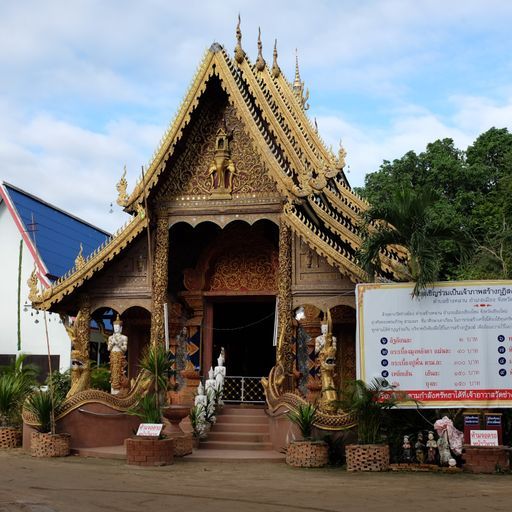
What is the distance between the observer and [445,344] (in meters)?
11.5

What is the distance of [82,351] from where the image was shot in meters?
14.8

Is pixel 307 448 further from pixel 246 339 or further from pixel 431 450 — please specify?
pixel 246 339

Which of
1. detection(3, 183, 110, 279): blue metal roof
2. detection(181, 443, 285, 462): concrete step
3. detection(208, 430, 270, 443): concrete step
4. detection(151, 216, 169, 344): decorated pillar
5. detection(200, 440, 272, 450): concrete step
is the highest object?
A: detection(3, 183, 110, 279): blue metal roof

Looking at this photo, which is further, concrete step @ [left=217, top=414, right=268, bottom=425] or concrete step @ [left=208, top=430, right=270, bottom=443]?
concrete step @ [left=217, top=414, right=268, bottom=425]

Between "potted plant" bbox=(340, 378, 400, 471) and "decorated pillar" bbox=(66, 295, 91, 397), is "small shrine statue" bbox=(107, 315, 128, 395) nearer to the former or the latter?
"decorated pillar" bbox=(66, 295, 91, 397)

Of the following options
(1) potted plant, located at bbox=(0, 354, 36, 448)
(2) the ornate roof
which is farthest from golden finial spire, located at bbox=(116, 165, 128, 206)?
(1) potted plant, located at bbox=(0, 354, 36, 448)

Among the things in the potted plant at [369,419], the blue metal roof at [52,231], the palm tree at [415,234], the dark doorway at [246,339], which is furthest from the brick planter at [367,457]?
the blue metal roof at [52,231]

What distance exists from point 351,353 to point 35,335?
12.8 m

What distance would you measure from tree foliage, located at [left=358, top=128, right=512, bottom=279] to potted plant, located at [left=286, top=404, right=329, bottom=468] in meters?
9.27

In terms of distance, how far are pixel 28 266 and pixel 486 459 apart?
18.7m

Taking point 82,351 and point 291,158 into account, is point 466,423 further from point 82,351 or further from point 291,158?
point 82,351

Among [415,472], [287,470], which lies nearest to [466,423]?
[415,472]

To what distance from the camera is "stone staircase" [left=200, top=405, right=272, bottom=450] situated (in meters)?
13.1

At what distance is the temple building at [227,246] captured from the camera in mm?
14164
